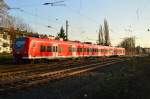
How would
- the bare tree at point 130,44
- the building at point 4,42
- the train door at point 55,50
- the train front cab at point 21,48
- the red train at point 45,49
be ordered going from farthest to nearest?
the bare tree at point 130,44
the building at point 4,42
the train door at point 55,50
the red train at point 45,49
the train front cab at point 21,48

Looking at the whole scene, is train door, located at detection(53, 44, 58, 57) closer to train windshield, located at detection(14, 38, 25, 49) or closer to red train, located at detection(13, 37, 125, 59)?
red train, located at detection(13, 37, 125, 59)

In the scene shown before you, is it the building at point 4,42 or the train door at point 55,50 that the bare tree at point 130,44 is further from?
the train door at point 55,50

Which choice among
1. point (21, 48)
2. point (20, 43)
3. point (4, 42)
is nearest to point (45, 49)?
point (20, 43)

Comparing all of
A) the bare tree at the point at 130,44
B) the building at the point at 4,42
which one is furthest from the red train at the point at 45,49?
the bare tree at the point at 130,44

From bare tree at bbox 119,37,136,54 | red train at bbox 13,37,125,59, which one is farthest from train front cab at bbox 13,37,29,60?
bare tree at bbox 119,37,136,54

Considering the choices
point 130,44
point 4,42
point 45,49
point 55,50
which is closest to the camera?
point 45,49

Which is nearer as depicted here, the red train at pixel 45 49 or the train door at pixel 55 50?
the red train at pixel 45 49

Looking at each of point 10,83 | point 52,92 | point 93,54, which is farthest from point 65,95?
point 93,54

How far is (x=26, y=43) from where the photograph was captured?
3416 cm

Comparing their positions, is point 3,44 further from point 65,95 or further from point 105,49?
point 65,95

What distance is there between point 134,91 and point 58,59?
29013 millimetres

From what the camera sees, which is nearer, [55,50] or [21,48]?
[21,48]

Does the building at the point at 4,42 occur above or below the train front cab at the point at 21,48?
above

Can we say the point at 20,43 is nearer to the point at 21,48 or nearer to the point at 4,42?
the point at 21,48
